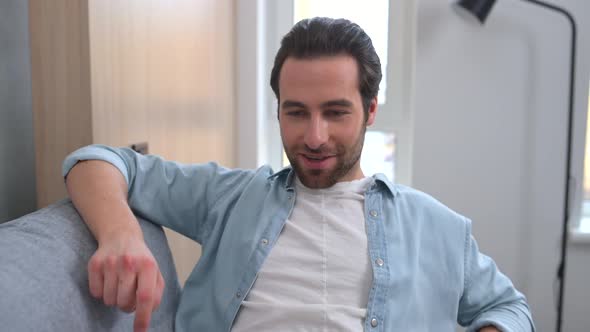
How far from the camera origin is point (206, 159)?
1883 mm

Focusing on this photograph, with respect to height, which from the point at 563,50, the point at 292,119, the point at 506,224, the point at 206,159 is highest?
the point at 563,50

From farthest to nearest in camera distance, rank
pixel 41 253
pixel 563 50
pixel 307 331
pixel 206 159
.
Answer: pixel 563 50, pixel 206 159, pixel 307 331, pixel 41 253

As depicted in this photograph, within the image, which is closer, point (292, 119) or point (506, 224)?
point (292, 119)

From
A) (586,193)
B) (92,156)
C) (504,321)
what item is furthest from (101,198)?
(586,193)

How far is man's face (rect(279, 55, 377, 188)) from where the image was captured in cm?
112

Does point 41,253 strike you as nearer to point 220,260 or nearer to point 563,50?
point 220,260

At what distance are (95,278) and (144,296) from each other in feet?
Result: 0.23

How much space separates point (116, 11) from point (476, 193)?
1636 millimetres

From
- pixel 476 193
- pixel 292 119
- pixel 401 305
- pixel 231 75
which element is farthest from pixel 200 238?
pixel 476 193

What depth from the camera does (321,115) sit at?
1.12 meters

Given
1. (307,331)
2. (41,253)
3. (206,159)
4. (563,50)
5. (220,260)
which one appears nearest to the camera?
(41,253)

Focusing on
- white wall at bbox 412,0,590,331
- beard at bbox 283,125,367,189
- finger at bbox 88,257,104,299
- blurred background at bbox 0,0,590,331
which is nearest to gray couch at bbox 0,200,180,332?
finger at bbox 88,257,104,299

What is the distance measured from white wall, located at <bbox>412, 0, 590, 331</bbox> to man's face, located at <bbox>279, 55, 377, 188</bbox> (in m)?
1.18

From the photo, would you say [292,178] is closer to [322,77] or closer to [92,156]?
[322,77]
